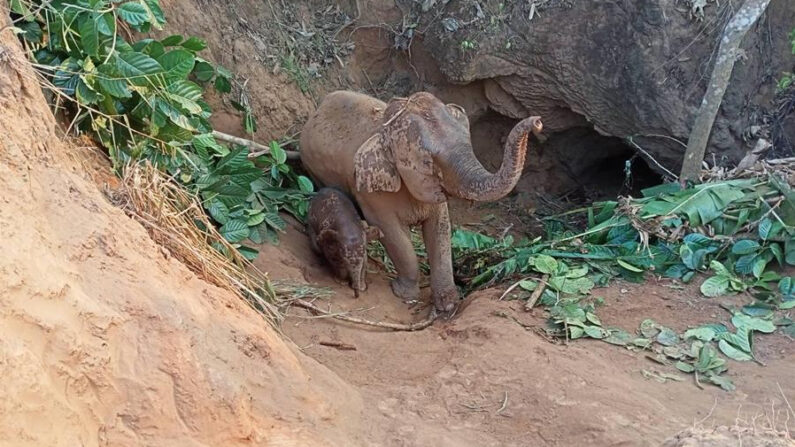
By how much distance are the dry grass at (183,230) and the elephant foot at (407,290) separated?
127cm

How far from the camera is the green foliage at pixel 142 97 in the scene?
453 cm

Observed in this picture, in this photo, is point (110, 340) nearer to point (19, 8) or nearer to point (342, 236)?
point (19, 8)

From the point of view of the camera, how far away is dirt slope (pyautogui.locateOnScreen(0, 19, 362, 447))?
2.38m

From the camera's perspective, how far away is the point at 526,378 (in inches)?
163

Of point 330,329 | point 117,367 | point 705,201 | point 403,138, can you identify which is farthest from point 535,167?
point 117,367

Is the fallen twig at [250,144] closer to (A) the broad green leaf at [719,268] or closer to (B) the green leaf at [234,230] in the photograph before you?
(B) the green leaf at [234,230]

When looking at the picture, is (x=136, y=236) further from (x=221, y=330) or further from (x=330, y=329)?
(x=330, y=329)

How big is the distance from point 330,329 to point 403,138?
52.1 inches

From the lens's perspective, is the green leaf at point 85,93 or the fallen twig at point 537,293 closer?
the green leaf at point 85,93

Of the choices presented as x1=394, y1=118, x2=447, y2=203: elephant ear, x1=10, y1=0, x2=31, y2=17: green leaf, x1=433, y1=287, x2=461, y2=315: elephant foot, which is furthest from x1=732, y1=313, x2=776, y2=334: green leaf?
x1=10, y1=0, x2=31, y2=17: green leaf

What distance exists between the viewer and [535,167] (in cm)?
848

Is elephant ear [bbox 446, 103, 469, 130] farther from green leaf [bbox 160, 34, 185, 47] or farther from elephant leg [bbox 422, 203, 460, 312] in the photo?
green leaf [bbox 160, 34, 185, 47]

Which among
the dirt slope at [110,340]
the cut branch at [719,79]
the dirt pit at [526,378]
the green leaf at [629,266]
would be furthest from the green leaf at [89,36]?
the cut branch at [719,79]

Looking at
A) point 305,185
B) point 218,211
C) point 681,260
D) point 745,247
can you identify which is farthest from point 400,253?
point 745,247
